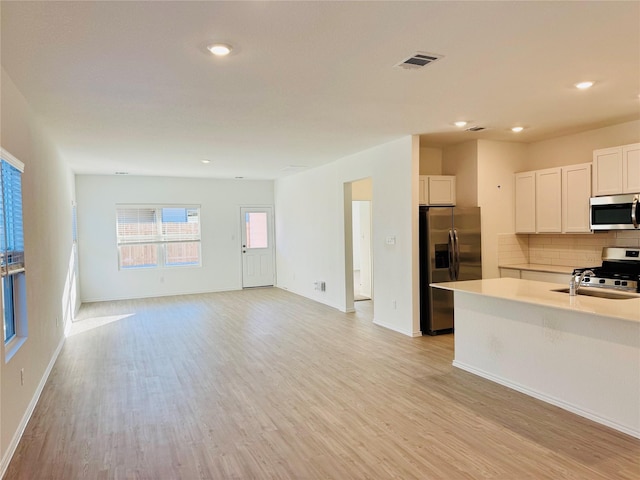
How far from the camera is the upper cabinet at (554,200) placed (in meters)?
5.12

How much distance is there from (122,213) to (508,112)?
7.70m

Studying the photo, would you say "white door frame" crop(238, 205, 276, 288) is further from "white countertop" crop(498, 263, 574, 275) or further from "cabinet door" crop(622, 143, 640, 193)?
"cabinet door" crop(622, 143, 640, 193)

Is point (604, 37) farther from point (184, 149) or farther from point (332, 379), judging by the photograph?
point (184, 149)

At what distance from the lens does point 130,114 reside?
4.08 m

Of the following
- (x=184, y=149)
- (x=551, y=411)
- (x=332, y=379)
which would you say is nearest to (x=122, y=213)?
(x=184, y=149)

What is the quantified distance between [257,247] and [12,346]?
718 cm

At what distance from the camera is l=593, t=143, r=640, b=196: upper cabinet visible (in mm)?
4504

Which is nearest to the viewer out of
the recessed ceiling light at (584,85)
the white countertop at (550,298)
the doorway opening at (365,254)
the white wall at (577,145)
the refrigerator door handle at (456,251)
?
the white countertop at (550,298)

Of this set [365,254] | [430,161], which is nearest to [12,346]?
[430,161]

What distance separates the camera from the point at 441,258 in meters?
5.49

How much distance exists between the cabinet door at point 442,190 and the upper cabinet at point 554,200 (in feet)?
3.15

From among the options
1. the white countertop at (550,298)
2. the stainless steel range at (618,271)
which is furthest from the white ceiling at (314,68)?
the white countertop at (550,298)

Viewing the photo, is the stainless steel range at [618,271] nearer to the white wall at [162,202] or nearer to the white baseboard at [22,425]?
the white baseboard at [22,425]

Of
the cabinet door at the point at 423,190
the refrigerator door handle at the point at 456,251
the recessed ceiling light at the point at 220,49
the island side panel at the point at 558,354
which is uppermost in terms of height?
the recessed ceiling light at the point at 220,49
